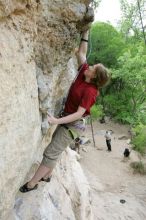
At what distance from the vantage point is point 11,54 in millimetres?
4242

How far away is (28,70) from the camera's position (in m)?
4.78

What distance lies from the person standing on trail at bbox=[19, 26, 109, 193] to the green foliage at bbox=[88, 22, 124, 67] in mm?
25984

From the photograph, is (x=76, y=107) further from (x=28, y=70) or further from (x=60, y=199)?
(x=60, y=199)

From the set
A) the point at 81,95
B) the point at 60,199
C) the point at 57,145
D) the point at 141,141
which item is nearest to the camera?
the point at 81,95

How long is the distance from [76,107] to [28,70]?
1280mm

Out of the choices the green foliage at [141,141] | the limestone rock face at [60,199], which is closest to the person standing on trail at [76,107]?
the limestone rock face at [60,199]

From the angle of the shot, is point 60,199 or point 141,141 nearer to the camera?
point 60,199

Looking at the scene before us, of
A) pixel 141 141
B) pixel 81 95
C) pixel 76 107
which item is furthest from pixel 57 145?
pixel 141 141

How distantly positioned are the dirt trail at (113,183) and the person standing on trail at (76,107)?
7073 mm

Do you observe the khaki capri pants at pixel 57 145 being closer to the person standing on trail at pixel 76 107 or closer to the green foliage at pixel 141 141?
the person standing on trail at pixel 76 107

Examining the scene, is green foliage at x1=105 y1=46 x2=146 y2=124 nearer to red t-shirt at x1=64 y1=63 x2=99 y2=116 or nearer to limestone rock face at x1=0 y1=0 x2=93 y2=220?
A: red t-shirt at x1=64 y1=63 x2=99 y2=116

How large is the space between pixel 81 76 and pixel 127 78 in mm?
22006

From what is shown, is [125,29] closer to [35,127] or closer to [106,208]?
[106,208]

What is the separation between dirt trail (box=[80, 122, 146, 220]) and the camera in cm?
1520
